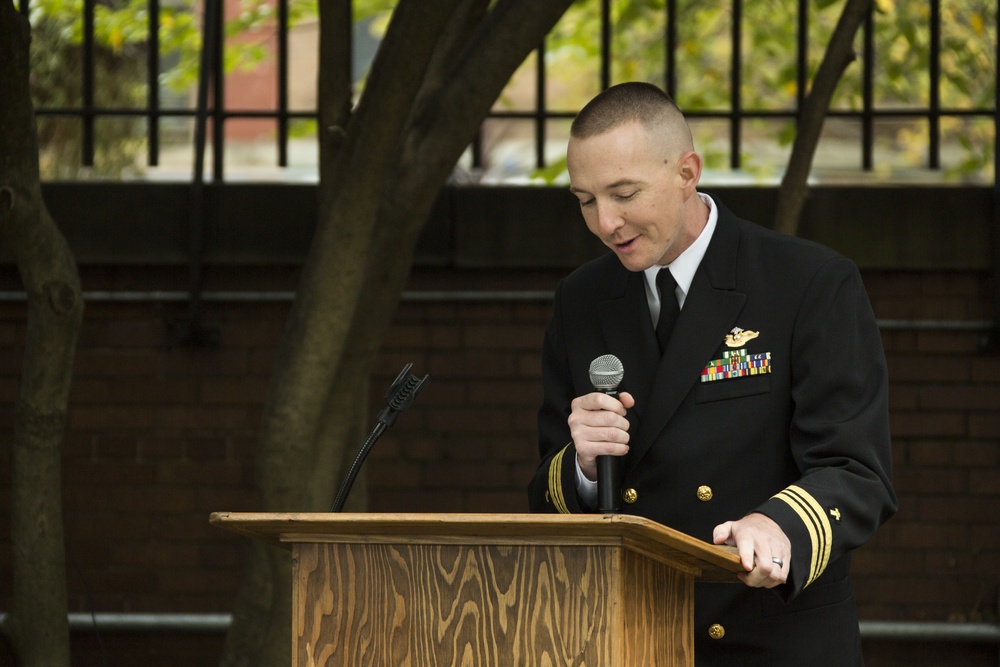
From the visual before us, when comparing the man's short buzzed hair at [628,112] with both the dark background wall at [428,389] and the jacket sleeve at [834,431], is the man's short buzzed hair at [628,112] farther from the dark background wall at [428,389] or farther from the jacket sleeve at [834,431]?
the dark background wall at [428,389]

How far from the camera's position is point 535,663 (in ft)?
6.20

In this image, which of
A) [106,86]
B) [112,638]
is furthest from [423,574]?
[106,86]

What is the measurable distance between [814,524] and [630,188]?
65 centimetres

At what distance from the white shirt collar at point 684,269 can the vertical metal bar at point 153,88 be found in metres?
3.29

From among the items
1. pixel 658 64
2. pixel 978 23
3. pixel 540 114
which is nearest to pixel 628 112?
pixel 540 114

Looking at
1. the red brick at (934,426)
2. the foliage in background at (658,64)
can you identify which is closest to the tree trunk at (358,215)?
the foliage in background at (658,64)

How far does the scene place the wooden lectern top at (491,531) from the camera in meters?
1.78

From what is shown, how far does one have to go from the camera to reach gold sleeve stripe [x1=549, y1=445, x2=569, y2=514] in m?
2.44

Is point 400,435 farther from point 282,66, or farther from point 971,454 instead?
point 971,454

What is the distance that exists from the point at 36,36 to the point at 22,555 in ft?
8.64

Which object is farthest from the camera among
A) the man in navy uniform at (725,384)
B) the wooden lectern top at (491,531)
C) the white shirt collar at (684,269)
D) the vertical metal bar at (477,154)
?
the vertical metal bar at (477,154)

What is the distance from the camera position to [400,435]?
5.19 m

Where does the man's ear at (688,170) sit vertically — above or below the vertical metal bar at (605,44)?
below

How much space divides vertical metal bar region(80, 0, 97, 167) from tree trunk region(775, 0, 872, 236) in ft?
8.72
